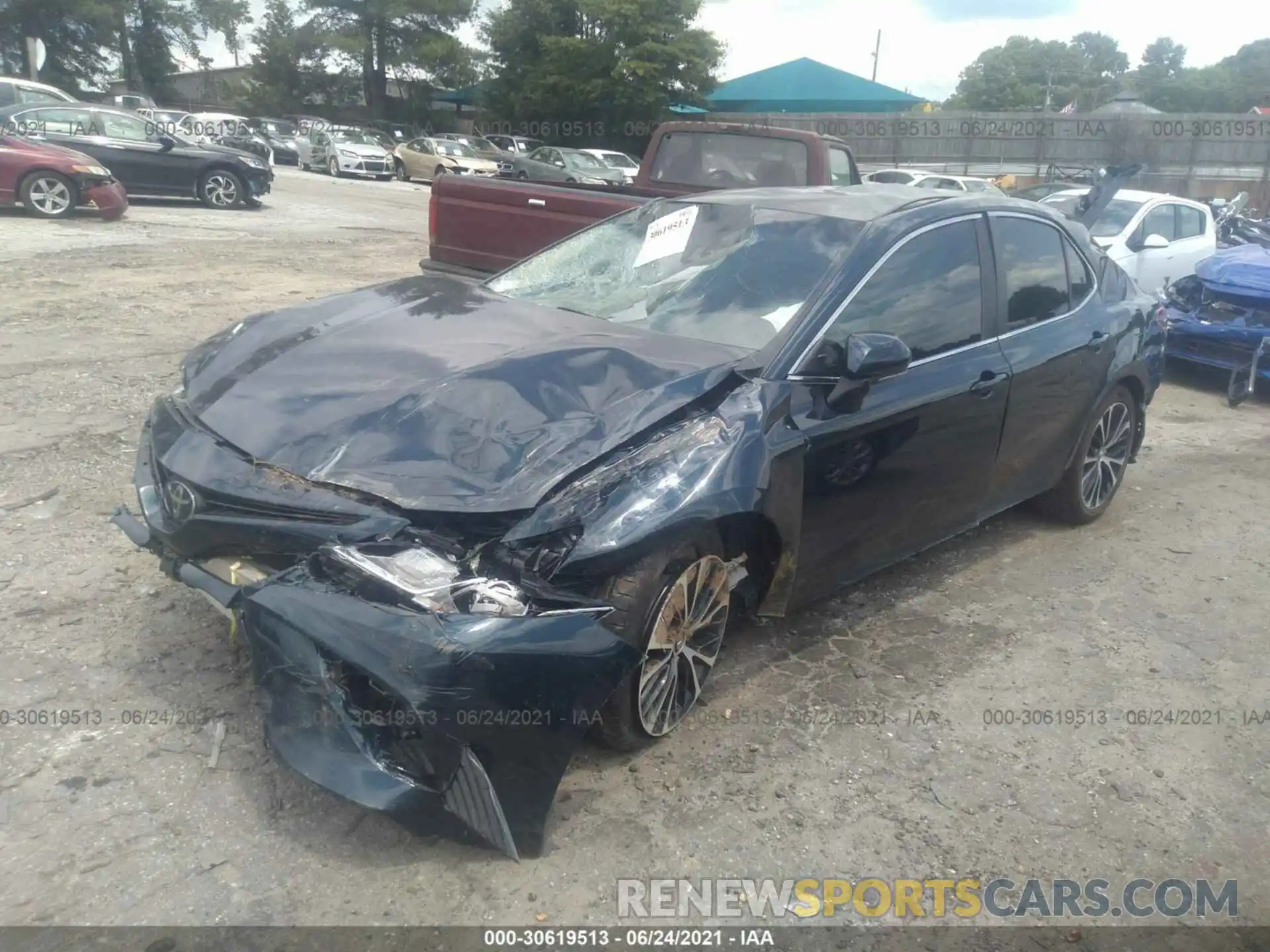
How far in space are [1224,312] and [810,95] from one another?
3239 centimetres

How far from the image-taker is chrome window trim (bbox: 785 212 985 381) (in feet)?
12.2

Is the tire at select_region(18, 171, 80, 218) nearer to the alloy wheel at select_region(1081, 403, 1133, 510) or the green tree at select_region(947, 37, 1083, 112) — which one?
the alloy wheel at select_region(1081, 403, 1133, 510)

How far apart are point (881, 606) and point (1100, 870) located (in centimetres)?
169

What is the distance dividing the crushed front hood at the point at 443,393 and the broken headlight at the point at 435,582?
0.16 m

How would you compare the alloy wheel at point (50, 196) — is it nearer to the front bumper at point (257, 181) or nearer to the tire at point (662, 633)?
the front bumper at point (257, 181)

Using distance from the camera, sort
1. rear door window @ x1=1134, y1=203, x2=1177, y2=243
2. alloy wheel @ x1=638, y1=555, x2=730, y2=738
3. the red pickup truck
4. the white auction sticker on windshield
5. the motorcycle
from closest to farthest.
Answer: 1. alloy wheel @ x1=638, y1=555, x2=730, y2=738
2. the white auction sticker on windshield
3. the red pickup truck
4. rear door window @ x1=1134, y1=203, x2=1177, y2=243
5. the motorcycle

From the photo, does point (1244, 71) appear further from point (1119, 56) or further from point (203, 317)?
point (203, 317)

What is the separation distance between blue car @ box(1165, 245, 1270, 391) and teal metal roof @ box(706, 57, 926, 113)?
30.5 m

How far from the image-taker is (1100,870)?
309cm

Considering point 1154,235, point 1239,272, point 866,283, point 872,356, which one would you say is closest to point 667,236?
point 866,283

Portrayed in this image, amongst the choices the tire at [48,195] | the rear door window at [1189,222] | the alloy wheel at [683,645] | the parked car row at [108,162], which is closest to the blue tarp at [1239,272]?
the rear door window at [1189,222]

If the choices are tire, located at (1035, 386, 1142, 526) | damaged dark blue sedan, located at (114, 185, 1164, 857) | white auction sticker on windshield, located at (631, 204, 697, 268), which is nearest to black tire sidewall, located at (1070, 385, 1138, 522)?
tire, located at (1035, 386, 1142, 526)

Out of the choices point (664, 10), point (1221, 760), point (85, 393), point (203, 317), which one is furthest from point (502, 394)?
point (664, 10)

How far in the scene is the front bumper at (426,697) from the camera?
8.76 ft
